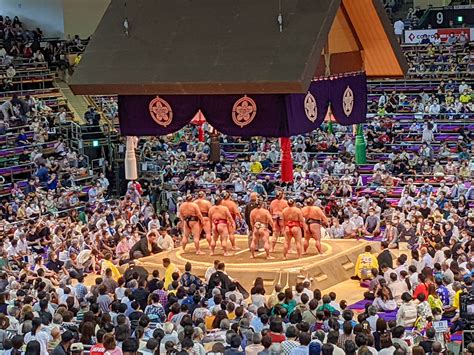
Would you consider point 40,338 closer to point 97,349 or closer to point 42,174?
point 97,349

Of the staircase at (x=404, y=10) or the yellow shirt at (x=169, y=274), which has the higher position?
the staircase at (x=404, y=10)

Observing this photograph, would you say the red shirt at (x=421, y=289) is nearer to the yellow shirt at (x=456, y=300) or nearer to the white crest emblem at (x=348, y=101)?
the yellow shirt at (x=456, y=300)

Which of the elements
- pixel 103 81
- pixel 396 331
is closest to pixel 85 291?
pixel 103 81

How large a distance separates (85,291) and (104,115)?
10.5m

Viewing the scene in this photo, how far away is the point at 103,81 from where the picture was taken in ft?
37.1

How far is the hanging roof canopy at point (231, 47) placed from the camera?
417 inches

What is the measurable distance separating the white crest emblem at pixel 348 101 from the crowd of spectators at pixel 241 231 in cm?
168

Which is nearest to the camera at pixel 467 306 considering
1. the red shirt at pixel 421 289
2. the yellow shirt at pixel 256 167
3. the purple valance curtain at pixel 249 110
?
the red shirt at pixel 421 289

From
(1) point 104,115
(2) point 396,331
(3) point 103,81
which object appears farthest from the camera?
(1) point 104,115

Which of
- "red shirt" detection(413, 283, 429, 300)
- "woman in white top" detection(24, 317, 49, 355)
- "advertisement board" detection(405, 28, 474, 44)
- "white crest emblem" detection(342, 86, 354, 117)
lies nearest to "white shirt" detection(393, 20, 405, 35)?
"advertisement board" detection(405, 28, 474, 44)

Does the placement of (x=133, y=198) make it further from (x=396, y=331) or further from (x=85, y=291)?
(x=396, y=331)

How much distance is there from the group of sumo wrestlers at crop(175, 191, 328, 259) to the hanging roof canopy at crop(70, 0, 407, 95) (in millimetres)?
1720

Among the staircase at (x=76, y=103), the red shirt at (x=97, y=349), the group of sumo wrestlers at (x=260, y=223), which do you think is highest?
the staircase at (x=76, y=103)

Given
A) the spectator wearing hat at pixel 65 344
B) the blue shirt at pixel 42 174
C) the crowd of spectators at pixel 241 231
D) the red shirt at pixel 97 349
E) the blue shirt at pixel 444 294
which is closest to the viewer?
the red shirt at pixel 97 349
